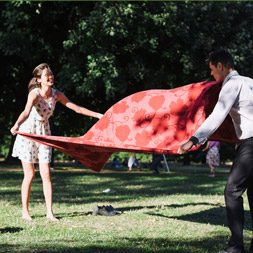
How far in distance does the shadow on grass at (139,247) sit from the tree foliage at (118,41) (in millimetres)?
12260

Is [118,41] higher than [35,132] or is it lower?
higher

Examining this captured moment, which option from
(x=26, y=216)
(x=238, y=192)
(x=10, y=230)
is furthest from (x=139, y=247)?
(x=26, y=216)

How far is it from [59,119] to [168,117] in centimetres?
2280

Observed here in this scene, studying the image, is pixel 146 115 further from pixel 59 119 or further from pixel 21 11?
pixel 59 119

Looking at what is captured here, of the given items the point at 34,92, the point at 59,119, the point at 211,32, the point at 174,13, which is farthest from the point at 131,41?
the point at 34,92

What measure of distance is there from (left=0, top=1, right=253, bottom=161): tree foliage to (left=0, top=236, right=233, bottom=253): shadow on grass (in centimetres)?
1226

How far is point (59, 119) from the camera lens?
27.8 meters

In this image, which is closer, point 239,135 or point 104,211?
point 239,135

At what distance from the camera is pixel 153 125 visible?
5668 mm

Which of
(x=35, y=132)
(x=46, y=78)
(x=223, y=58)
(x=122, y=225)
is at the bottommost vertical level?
(x=122, y=225)

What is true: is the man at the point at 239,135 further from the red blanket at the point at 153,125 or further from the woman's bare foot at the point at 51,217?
the woman's bare foot at the point at 51,217

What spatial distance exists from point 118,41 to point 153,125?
13.7 meters

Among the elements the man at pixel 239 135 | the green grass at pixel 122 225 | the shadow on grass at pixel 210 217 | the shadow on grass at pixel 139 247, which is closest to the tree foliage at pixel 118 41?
the green grass at pixel 122 225

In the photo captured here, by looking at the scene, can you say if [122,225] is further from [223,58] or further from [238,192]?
[223,58]
